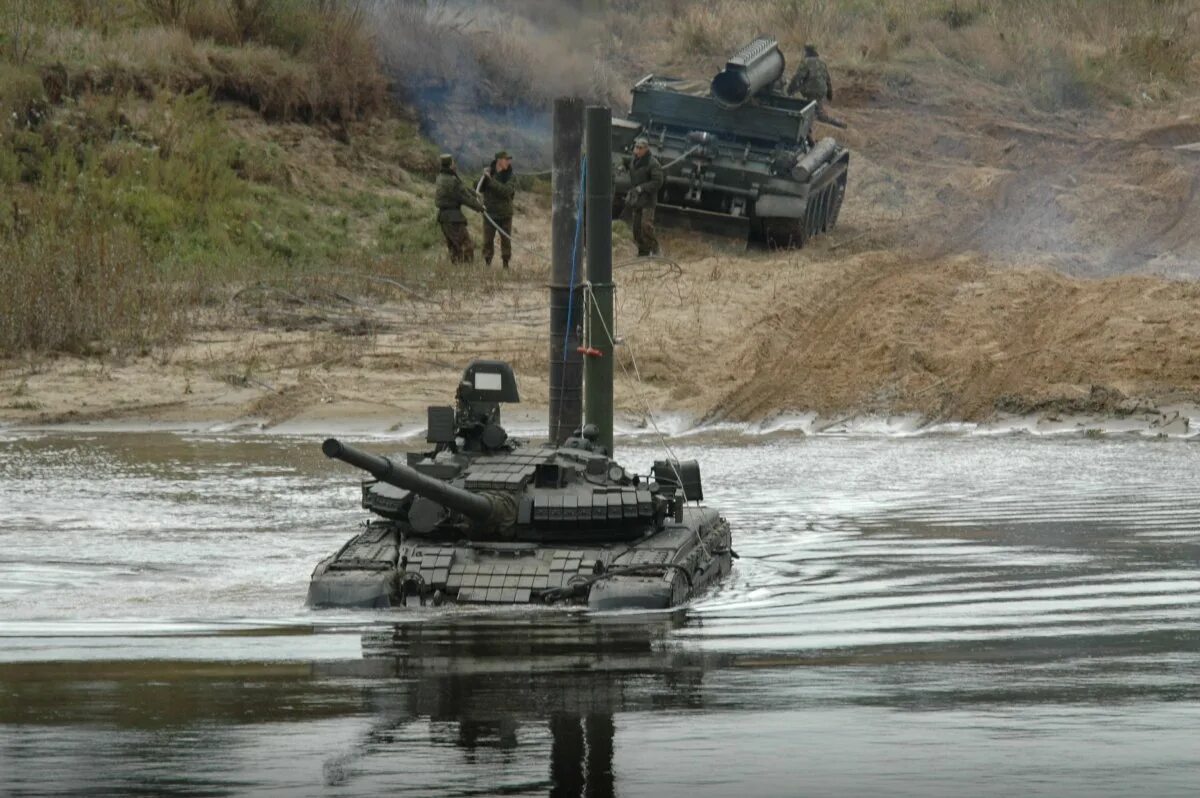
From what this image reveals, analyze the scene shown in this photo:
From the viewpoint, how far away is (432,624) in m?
12.2

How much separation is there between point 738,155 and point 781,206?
1.21m

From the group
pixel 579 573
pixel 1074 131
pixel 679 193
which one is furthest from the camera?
pixel 1074 131

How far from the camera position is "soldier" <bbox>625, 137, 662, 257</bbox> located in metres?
26.8

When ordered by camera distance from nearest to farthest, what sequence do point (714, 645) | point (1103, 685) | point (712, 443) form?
point (1103, 685) → point (714, 645) → point (712, 443)

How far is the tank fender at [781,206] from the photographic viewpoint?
1059 inches

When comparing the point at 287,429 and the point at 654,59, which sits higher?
the point at 654,59

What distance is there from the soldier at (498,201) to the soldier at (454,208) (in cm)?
21

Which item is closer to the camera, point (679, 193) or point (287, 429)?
point (287, 429)

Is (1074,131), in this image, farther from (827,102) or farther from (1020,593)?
(1020,593)

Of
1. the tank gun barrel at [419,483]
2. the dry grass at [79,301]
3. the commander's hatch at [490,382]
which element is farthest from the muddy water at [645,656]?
the dry grass at [79,301]

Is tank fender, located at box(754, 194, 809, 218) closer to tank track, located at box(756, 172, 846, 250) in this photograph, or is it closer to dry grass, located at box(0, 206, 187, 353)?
tank track, located at box(756, 172, 846, 250)

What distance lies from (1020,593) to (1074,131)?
2444 cm

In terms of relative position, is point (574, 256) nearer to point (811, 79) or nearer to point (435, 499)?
point (435, 499)

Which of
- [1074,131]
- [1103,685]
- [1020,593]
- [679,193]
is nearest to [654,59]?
[1074,131]
